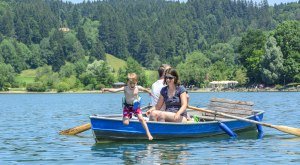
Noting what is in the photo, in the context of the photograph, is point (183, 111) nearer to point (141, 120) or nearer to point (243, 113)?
point (141, 120)

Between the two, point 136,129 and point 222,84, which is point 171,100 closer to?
point 136,129

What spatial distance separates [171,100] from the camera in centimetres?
2530

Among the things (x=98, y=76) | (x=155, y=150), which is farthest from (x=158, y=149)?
(x=98, y=76)

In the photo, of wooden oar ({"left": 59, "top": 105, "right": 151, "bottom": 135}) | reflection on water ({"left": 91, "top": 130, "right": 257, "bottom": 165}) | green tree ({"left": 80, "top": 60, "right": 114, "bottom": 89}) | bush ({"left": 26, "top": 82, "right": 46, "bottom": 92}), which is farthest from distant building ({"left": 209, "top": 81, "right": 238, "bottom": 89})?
reflection on water ({"left": 91, "top": 130, "right": 257, "bottom": 165})

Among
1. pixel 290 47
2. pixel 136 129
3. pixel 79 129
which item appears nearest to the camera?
pixel 136 129

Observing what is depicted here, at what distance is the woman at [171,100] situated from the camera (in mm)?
24750

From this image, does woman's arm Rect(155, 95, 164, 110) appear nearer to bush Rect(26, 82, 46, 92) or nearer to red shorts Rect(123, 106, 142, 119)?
red shorts Rect(123, 106, 142, 119)

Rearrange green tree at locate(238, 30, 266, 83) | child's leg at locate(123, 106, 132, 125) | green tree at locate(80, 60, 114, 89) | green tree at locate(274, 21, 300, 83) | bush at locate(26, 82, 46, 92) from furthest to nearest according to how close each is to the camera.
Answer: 1. bush at locate(26, 82, 46, 92)
2. green tree at locate(80, 60, 114, 89)
3. green tree at locate(238, 30, 266, 83)
4. green tree at locate(274, 21, 300, 83)
5. child's leg at locate(123, 106, 132, 125)

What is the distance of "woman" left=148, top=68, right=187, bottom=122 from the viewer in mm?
24750

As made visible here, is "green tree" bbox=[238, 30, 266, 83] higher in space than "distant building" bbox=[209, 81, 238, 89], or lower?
higher

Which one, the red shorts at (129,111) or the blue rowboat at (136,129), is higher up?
the red shorts at (129,111)

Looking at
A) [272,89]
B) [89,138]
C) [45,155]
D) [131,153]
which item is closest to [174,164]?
[131,153]

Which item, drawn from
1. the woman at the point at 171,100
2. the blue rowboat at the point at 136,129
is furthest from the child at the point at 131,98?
the woman at the point at 171,100

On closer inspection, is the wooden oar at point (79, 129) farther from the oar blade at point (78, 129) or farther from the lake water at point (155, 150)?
the lake water at point (155, 150)
